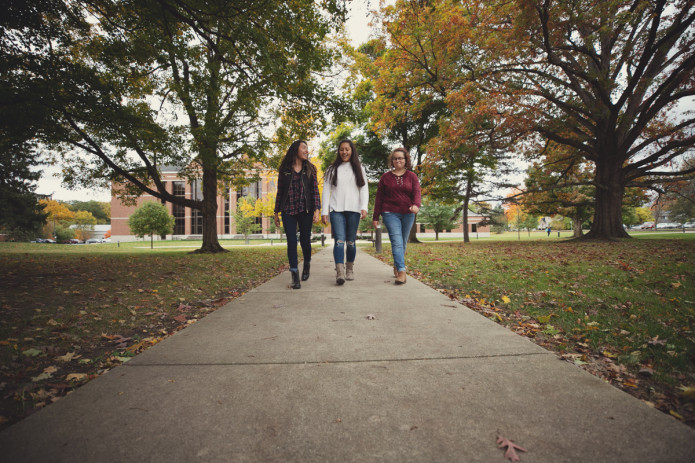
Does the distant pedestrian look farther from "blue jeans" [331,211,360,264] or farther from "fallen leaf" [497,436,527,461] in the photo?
"fallen leaf" [497,436,527,461]

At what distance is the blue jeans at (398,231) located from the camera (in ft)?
15.9

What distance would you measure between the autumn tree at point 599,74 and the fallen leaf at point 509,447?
→ 13130 mm

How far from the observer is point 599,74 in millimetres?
11961

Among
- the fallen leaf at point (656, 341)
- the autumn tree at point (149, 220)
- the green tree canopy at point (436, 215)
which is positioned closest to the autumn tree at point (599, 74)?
the fallen leaf at point (656, 341)

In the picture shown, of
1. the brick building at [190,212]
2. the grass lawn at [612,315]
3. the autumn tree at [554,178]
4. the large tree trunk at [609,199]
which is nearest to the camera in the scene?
the grass lawn at [612,315]

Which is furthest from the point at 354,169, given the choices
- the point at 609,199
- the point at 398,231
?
the point at 609,199

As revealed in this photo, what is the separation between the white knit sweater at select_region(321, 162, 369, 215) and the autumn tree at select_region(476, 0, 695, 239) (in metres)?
10.2

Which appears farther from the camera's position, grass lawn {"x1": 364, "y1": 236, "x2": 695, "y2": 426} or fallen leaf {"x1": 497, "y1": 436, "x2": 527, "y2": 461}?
grass lawn {"x1": 364, "y1": 236, "x2": 695, "y2": 426}

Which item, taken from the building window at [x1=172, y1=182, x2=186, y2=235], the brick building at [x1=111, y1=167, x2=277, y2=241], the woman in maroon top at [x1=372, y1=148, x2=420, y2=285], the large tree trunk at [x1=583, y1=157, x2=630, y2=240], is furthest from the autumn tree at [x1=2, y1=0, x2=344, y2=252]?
the building window at [x1=172, y1=182, x2=186, y2=235]

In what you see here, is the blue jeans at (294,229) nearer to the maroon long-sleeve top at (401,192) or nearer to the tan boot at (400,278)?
the maroon long-sleeve top at (401,192)

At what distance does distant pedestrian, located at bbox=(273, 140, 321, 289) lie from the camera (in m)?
4.67

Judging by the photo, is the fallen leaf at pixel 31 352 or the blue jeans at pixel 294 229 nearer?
the fallen leaf at pixel 31 352

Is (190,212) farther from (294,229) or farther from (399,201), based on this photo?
(399,201)

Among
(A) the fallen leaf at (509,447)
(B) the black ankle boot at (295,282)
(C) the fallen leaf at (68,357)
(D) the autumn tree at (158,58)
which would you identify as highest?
(D) the autumn tree at (158,58)
